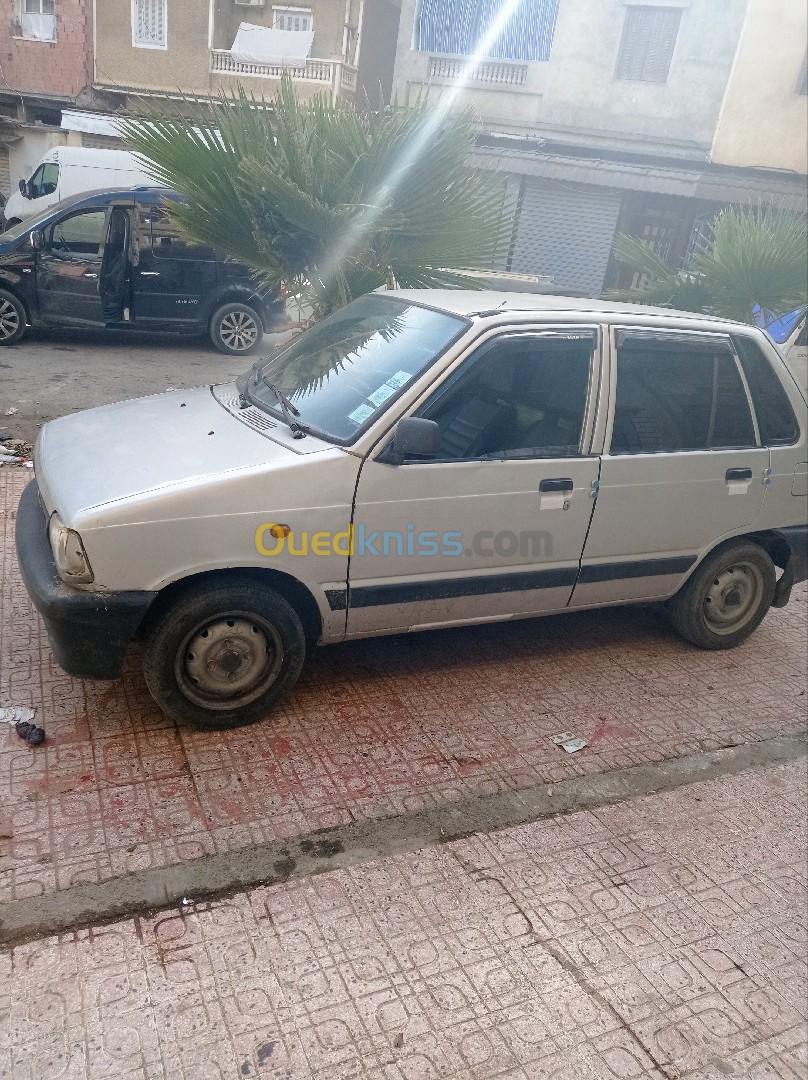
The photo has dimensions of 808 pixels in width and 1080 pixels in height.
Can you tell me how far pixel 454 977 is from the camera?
257 cm

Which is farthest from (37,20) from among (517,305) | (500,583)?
(500,583)

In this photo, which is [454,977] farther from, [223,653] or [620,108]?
[620,108]

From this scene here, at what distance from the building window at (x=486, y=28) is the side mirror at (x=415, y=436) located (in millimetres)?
18198

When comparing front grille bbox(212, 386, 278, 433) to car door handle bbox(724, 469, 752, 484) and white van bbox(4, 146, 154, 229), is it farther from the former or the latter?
white van bbox(4, 146, 154, 229)

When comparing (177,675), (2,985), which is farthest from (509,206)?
(2,985)

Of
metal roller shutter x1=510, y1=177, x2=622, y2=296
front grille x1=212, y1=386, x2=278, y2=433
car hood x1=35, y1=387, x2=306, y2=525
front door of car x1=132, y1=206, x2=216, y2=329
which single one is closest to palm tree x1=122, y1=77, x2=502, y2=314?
front grille x1=212, y1=386, x2=278, y2=433

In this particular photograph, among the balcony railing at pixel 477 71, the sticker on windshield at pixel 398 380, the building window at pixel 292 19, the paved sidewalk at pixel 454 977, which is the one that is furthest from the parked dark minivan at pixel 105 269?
the building window at pixel 292 19

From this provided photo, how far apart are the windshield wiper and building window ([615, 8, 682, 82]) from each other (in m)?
17.5

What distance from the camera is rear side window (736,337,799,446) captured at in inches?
172

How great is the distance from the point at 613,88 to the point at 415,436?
1797cm

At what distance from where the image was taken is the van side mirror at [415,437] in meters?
3.32

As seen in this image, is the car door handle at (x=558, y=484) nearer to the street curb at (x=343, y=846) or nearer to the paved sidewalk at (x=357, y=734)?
the paved sidewalk at (x=357, y=734)

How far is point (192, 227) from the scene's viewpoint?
5.65m

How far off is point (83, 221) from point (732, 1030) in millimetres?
10876
